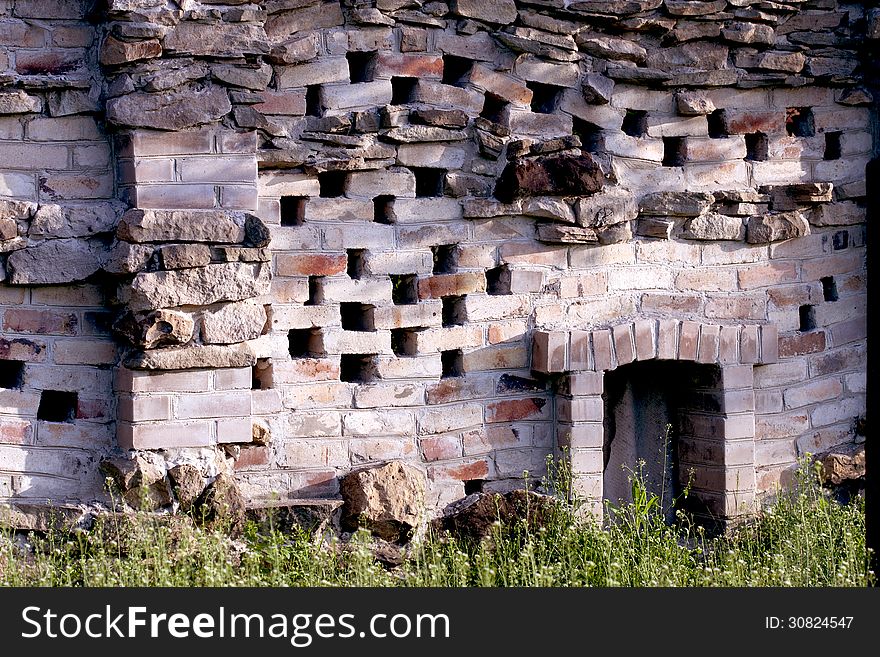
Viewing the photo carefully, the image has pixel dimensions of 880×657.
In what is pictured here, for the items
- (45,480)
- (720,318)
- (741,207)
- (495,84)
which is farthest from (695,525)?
(45,480)

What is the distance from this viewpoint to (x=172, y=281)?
4227 millimetres

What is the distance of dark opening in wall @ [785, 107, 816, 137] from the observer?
5.36 m

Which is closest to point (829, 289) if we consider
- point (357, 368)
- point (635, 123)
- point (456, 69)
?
point (635, 123)

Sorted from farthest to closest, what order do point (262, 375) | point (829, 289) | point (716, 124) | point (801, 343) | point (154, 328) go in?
point (829, 289)
point (801, 343)
point (716, 124)
point (262, 375)
point (154, 328)

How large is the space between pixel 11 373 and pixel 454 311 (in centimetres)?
177

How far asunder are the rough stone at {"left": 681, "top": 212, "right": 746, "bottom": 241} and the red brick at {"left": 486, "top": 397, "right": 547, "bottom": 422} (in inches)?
40.3

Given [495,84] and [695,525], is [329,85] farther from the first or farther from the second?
[695,525]

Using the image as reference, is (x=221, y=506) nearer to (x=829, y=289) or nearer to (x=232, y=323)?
(x=232, y=323)

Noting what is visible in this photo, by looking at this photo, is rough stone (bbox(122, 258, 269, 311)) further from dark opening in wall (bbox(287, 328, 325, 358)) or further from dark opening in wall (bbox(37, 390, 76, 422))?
dark opening in wall (bbox(37, 390, 76, 422))

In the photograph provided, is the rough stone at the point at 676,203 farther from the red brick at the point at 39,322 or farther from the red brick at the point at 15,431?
the red brick at the point at 15,431

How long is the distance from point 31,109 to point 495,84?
1845 mm

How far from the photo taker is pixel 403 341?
477 cm

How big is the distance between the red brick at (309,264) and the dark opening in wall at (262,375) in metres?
0.35

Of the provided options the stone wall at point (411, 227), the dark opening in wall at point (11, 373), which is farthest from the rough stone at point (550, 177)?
the dark opening in wall at point (11, 373)
